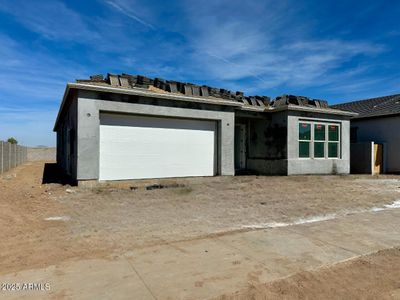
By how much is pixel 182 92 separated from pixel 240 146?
538 cm

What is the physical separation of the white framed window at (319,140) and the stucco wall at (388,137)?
5.21 metres

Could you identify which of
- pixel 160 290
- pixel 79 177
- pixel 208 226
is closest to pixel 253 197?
pixel 208 226

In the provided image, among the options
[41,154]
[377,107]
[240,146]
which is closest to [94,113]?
[240,146]

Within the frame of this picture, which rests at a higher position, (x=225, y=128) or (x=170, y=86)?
(x=170, y=86)

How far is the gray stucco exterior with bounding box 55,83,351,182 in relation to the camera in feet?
34.7

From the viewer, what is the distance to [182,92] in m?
14.1

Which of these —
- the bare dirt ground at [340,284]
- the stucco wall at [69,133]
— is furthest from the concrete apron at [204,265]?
the stucco wall at [69,133]

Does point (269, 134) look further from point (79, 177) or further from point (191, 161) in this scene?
point (79, 177)

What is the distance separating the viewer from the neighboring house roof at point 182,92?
11.2 m

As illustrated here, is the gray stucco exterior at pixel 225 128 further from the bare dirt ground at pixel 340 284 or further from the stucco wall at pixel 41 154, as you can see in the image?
the stucco wall at pixel 41 154

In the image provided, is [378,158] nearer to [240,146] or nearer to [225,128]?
[240,146]

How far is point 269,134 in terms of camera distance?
1647cm

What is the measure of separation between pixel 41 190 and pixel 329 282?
385 inches

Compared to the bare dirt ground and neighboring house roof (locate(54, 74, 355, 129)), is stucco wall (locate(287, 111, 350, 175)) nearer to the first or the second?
neighboring house roof (locate(54, 74, 355, 129))
